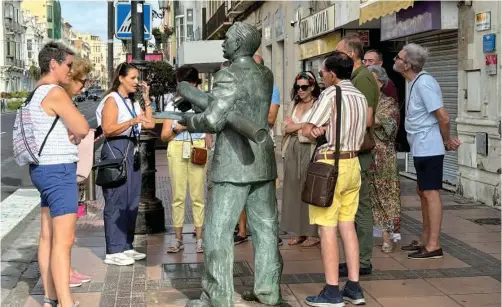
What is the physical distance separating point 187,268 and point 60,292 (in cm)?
162

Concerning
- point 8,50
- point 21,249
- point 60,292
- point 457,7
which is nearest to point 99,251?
point 21,249

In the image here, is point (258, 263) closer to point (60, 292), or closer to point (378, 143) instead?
point (60, 292)

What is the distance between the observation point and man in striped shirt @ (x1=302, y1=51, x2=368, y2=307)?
5059mm

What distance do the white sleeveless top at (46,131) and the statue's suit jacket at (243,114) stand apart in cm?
92

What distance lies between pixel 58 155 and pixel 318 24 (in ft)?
41.9

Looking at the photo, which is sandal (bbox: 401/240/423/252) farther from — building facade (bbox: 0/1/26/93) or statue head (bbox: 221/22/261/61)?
building facade (bbox: 0/1/26/93)

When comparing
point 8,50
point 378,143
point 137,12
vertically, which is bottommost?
point 378,143

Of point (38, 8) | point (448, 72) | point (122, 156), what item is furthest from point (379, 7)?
point (38, 8)

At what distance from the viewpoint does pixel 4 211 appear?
31.9ft

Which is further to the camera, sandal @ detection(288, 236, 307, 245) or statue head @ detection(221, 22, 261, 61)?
sandal @ detection(288, 236, 307, 245)

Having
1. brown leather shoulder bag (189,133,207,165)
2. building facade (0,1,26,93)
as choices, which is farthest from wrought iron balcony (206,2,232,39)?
building facade (0,1,26,93)

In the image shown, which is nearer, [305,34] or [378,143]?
[378,143]

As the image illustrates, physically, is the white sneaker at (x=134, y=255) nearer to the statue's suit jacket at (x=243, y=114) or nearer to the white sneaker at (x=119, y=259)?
the white sneaker at (x=119, y=259)

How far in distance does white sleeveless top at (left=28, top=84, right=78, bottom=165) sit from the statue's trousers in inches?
41.9
